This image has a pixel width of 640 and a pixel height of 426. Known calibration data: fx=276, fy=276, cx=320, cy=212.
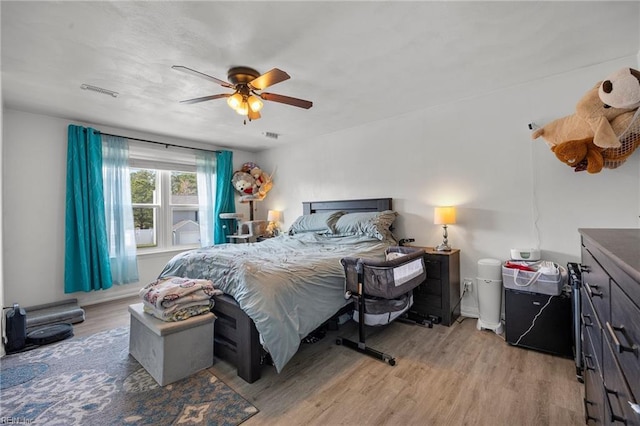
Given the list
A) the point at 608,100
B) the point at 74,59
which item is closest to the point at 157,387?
the point at 74,59

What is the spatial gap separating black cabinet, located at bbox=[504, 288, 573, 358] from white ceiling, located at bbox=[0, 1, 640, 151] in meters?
1.97

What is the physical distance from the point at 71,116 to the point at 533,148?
5271 mm

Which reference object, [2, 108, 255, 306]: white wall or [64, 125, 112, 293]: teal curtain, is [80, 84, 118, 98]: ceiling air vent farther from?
[2, 108, 255, 306]: white wall

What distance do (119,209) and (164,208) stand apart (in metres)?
0.73

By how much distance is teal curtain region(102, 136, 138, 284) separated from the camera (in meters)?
3.82

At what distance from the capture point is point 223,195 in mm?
5027

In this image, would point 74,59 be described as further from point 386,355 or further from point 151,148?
point 386,355

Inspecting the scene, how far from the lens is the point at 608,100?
5.48 feet

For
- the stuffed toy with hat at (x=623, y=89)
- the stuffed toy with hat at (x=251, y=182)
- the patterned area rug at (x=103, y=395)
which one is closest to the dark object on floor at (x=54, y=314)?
the patterned area rug at (x=103, y=395)

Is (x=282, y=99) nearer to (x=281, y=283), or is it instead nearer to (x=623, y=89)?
(x=281, y=283)

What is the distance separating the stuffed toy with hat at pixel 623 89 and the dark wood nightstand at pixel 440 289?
1690 millimetres

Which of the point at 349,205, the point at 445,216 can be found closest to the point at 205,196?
the point at 349,205

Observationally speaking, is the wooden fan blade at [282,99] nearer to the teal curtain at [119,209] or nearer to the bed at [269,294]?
the bed at [269,294]

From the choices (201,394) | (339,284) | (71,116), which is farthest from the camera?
(71,116)
